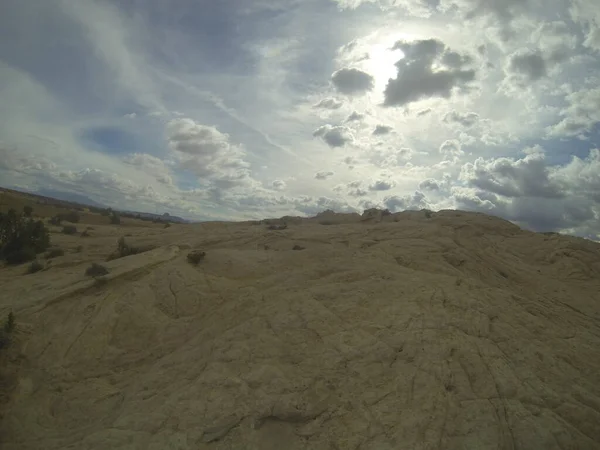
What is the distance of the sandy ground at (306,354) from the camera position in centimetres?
673

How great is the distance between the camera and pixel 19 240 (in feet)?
64.2

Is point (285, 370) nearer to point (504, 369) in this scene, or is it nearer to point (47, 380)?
point (504, 369)

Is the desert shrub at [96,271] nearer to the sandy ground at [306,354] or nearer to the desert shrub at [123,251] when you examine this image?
the sandy ground at [306,354]

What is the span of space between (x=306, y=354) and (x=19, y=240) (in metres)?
17.8

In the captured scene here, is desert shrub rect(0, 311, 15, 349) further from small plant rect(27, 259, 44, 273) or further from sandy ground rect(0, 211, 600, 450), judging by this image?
small plant rect(27, 259, 44, 273)

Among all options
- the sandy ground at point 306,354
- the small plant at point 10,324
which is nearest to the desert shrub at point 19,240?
the sandy ground at point 306,354

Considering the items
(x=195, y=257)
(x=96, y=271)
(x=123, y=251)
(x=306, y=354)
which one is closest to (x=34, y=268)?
(x=123, y=251)

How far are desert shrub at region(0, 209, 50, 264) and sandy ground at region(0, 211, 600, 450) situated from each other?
4132mm

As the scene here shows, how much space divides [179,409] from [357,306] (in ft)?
15.1

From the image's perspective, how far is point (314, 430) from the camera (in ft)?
21.9

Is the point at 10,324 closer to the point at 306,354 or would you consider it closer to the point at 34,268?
the point at 34,268

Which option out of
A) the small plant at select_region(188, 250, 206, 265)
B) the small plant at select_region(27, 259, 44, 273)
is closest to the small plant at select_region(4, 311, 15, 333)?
the small plant at select_region(188, 250, 206, 265)

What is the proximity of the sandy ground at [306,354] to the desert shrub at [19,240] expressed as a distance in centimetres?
413

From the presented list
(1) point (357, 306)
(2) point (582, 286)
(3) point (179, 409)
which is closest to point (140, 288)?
(3) point (179, 409)
